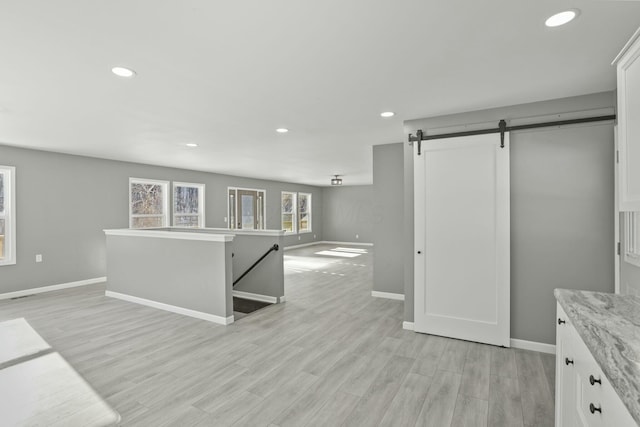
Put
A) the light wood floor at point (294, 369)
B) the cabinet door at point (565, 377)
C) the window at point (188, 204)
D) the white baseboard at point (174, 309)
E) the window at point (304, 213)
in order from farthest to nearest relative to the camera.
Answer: the window at point (304, 213), the window at point (188, 204), the white baseboard at point (174, 309), the light wood floor at point (294, 369), the cabinet door at point (565, 377)

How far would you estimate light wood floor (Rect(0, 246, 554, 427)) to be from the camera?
6.94ft

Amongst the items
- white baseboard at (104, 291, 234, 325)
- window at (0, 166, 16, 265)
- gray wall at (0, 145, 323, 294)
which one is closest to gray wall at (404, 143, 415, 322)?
white baseboard at (104, 291, 234, 325)

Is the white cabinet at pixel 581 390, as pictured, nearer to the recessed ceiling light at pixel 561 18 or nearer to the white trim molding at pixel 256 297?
the recessed ceiling light at pixel 561 18

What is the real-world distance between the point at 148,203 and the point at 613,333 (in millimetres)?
7714

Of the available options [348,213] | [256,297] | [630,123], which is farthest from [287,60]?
[348,213]

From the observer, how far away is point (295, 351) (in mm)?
3074

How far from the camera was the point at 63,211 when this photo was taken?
18.5 feet

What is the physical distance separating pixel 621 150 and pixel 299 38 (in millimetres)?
1848

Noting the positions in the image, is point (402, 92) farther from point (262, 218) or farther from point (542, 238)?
point (262, 218)

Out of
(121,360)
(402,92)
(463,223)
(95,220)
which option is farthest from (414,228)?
(95,220)

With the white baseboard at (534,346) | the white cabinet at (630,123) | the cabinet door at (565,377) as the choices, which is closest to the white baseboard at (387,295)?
the white baseboard at (534,346)

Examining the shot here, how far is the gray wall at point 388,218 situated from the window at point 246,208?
506cm

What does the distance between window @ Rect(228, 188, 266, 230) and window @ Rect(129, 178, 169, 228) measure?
199 cm

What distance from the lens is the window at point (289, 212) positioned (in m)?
11.5
